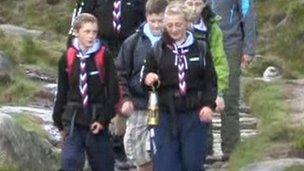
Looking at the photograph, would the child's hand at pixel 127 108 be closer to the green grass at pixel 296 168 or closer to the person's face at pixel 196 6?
the person's face at pixel 196 6

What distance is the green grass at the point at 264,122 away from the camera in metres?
10.8

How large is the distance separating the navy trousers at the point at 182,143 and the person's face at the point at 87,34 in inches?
37.1

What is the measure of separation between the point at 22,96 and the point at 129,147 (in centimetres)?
530

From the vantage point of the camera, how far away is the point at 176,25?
27.1 feet

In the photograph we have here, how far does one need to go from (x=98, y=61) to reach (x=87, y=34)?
25cm

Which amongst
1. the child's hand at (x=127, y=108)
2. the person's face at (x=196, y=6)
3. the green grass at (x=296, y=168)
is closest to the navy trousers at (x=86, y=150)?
the child's hand at (x=127, y=108)

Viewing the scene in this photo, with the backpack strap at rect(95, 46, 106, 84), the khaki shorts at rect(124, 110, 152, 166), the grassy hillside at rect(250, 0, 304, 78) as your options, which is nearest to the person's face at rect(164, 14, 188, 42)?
the backpack strap at rect(95, 46, 106, 84)

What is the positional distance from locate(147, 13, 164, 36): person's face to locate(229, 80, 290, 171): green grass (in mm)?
1787

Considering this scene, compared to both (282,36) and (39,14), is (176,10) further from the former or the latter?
(39,14)

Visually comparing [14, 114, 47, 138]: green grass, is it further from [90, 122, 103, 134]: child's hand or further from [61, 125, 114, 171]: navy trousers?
[90, 122, 103, 134]: child's hand

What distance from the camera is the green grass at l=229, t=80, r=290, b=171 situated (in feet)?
35.3

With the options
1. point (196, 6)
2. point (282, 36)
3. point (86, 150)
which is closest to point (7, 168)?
point (86, 150)

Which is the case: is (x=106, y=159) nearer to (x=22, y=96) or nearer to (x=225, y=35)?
(x=225, y=35)

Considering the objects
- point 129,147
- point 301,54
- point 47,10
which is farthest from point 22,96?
point 47,10
